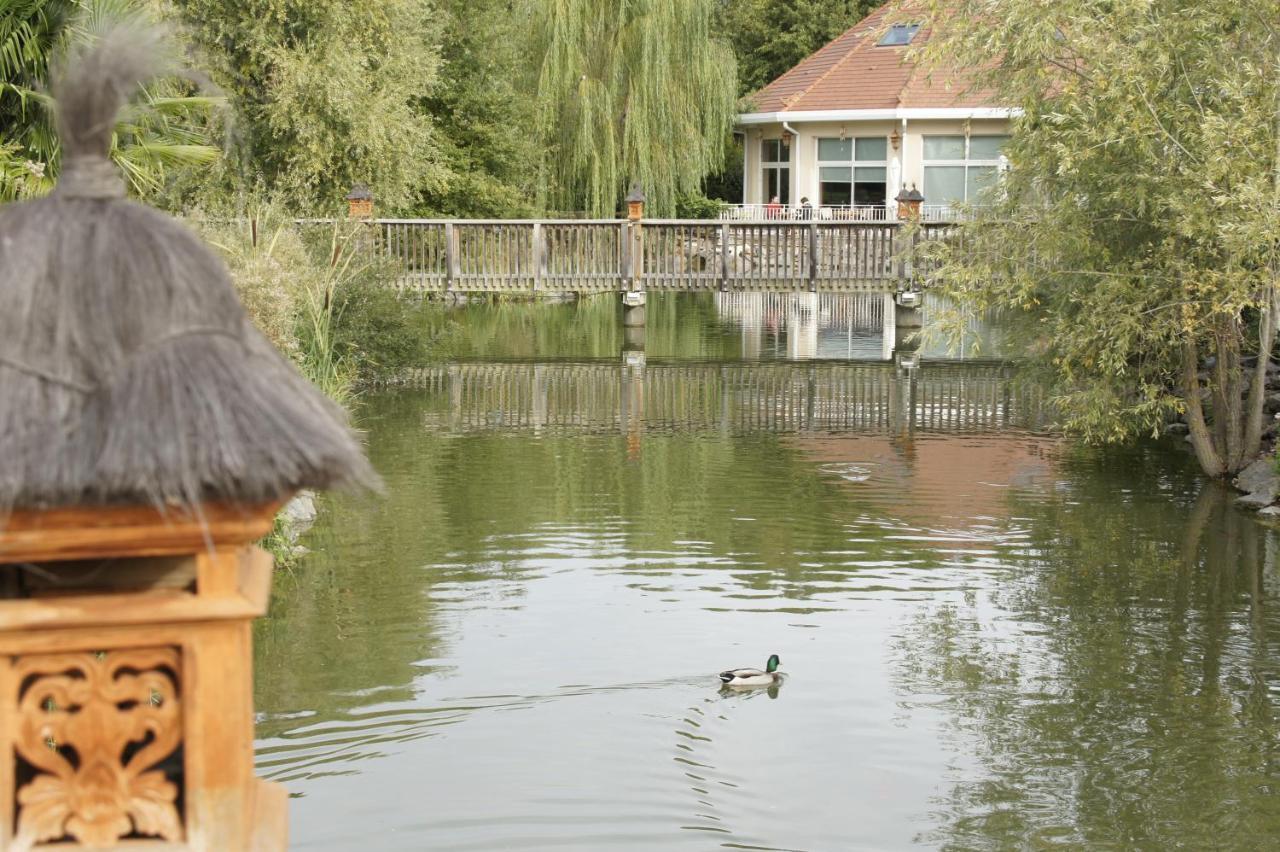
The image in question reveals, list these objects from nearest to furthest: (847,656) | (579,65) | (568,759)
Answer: (568,759), (847,656), (579,65)

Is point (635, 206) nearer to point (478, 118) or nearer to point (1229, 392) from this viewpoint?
point (478, 118)

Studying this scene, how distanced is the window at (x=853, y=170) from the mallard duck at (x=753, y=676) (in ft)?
97.7

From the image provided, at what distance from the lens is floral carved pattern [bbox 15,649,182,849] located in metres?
2.78

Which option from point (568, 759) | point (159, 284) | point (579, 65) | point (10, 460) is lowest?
point (568, 759)

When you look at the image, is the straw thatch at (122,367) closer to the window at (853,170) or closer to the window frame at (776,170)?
Result: the window at (853,170)

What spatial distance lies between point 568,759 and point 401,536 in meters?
5.28

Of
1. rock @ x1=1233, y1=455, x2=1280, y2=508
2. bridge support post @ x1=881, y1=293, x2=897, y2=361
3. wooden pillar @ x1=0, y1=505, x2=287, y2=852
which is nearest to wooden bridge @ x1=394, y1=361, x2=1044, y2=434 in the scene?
bridge support post @ x1=881, y1=293, x2=897, y2=361

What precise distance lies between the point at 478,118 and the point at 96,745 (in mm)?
30540

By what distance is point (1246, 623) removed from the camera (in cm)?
1059

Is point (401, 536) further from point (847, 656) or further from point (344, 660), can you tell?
point (847, 656)

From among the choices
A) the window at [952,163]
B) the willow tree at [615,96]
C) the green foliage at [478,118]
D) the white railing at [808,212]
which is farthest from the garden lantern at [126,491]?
the window at [952,163]

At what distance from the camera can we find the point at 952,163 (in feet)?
121

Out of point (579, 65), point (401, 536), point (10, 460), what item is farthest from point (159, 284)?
point (579, 65)

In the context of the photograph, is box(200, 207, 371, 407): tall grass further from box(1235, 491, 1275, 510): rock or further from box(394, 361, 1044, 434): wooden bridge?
box(1235, 491, 1275, 510): rock
